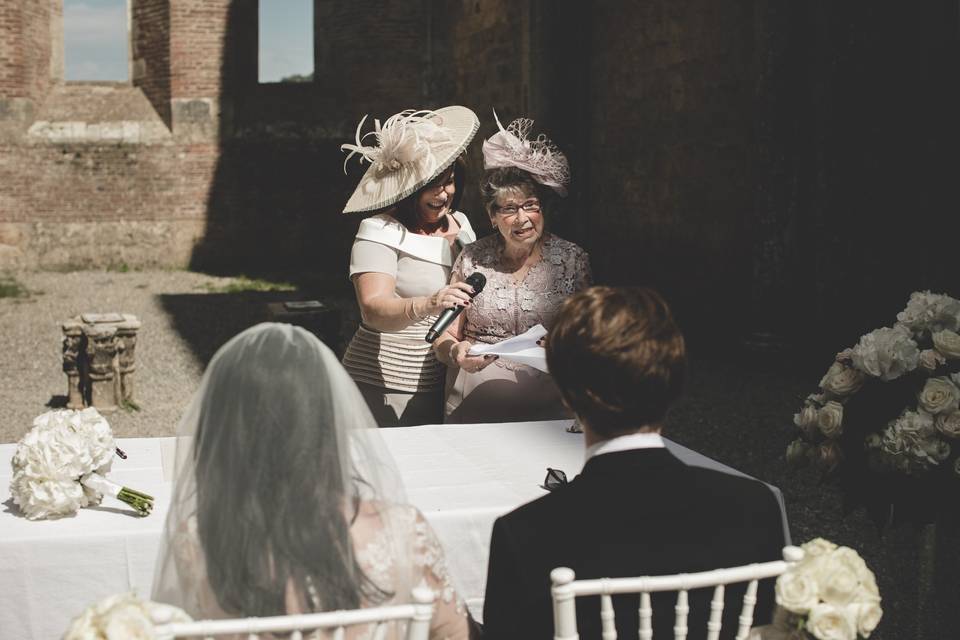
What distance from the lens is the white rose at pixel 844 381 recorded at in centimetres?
Result: 290

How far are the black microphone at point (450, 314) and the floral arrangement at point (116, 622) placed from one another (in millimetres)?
1554

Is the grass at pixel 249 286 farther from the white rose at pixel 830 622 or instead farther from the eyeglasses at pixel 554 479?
the white rose at pixel 830 622

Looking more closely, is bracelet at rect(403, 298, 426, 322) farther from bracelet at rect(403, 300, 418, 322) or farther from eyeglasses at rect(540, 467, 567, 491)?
eyeglasses at rect(540, 467, 567, 491)

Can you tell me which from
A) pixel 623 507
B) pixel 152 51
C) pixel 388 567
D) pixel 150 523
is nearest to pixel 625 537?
pixel 623 507

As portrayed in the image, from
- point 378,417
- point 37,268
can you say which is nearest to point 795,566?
point 378,417

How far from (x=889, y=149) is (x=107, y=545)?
657cm

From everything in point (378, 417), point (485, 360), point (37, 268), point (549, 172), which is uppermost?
point (549, 172)

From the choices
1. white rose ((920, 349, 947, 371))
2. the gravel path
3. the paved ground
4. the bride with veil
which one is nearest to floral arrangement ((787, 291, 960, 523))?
white rose ((920, 349, 947, 371))

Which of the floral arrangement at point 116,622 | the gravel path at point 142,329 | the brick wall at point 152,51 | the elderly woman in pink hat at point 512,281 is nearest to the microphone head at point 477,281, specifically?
the elderly woman in pink hat at point 512,281

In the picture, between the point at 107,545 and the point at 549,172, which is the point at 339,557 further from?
the point at 549,172

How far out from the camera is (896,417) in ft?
9.19

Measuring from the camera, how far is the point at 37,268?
52.0 ft

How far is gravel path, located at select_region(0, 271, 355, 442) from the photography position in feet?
24.2

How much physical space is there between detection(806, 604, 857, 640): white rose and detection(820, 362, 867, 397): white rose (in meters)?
1.28
